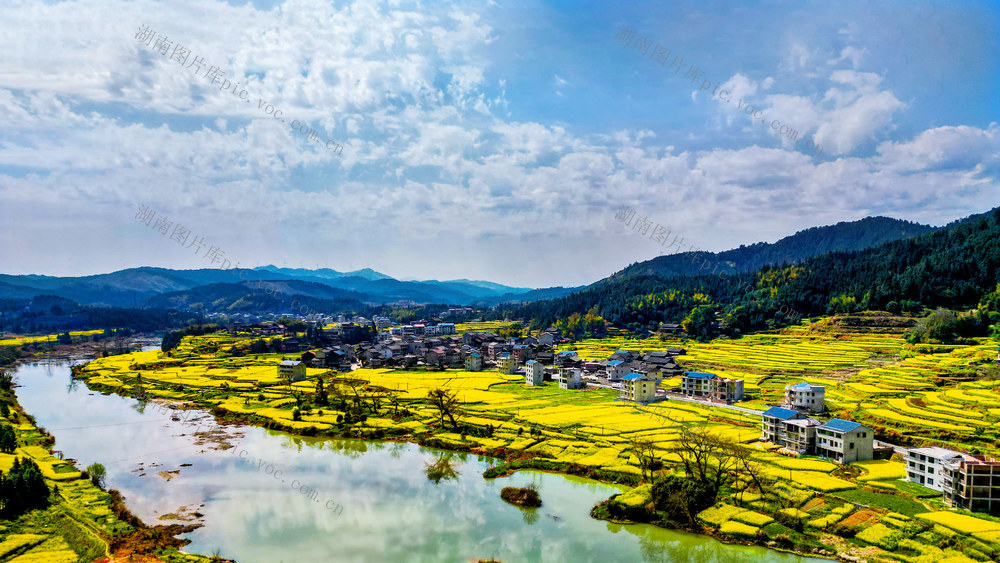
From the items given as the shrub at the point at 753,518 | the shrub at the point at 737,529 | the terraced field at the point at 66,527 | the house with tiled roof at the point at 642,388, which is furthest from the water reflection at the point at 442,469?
the house with tiled roof at the point at 642,388

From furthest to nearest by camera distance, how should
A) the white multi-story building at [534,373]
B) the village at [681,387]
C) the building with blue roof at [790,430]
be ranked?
the white multi-story building at [534,373] < the building with blue roof at [790,430] < the village at [681,387]

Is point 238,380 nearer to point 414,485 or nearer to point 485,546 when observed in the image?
point 414,485

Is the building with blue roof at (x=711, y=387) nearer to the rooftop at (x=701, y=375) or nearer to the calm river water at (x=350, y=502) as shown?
the rooftop at (x=701, y=375)

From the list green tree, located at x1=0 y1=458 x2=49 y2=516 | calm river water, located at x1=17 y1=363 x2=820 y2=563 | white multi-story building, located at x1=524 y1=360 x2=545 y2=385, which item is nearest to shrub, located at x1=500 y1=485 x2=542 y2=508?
calm river water, located at x1=17 y1=363 x2=820 y2=563

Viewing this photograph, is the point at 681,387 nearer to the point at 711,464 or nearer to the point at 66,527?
the point at 711,464

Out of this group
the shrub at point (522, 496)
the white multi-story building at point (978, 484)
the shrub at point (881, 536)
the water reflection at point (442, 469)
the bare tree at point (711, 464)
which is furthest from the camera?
the water reflection at point (442, 469)

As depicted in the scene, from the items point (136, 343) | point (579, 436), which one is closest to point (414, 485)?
point (579, 436)

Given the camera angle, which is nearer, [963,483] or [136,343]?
[963,483]
